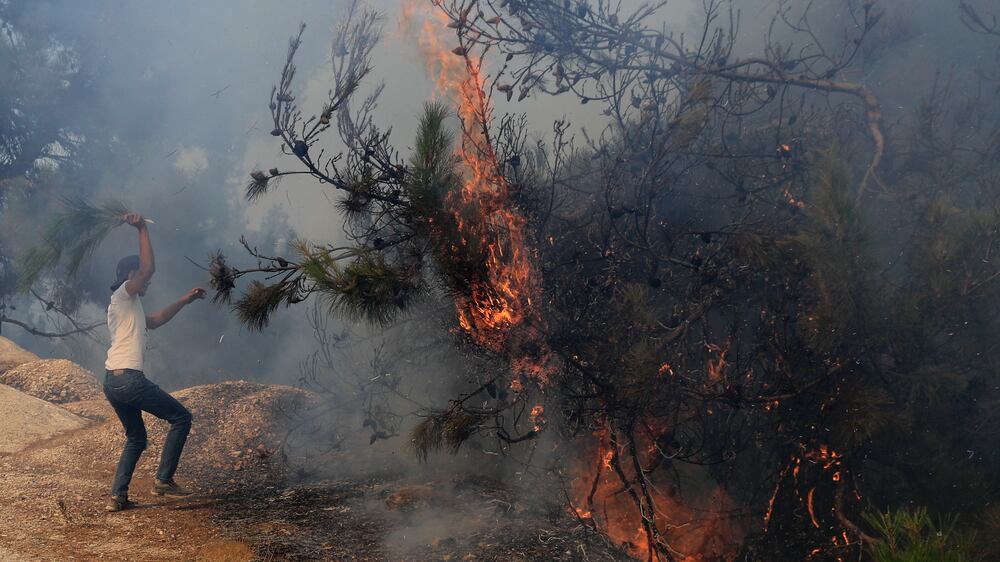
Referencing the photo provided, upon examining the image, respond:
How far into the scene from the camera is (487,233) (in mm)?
4793

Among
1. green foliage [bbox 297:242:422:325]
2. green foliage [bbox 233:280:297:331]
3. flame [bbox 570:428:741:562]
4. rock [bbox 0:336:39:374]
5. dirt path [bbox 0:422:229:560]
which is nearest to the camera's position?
dirt path [bbox 0:422:229:560]

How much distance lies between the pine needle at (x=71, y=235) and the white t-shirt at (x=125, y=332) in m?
0.44

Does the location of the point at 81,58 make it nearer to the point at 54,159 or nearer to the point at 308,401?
the point at 54,159

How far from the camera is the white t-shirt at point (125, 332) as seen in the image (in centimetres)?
512

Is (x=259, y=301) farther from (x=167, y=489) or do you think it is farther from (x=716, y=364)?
(x=716, y=364)

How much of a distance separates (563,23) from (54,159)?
11.7m

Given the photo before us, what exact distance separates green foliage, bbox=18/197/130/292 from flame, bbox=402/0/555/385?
279cm

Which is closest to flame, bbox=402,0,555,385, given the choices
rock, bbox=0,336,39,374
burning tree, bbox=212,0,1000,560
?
burning tree, bbox=212,0,1000,560

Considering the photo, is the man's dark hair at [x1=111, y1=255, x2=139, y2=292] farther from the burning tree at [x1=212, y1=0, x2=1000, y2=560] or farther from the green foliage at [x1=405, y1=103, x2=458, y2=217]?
the green foliage at [x1=405, y1=103, x2=458, y2=217]

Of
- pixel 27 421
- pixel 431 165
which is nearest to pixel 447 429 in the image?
pixel 431 165

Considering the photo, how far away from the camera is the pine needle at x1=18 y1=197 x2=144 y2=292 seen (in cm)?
525

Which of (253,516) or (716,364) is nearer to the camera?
(253,516)

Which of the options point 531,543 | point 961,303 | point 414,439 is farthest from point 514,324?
point 961,303

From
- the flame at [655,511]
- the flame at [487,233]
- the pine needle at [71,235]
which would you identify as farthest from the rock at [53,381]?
the flame at [655,511]
